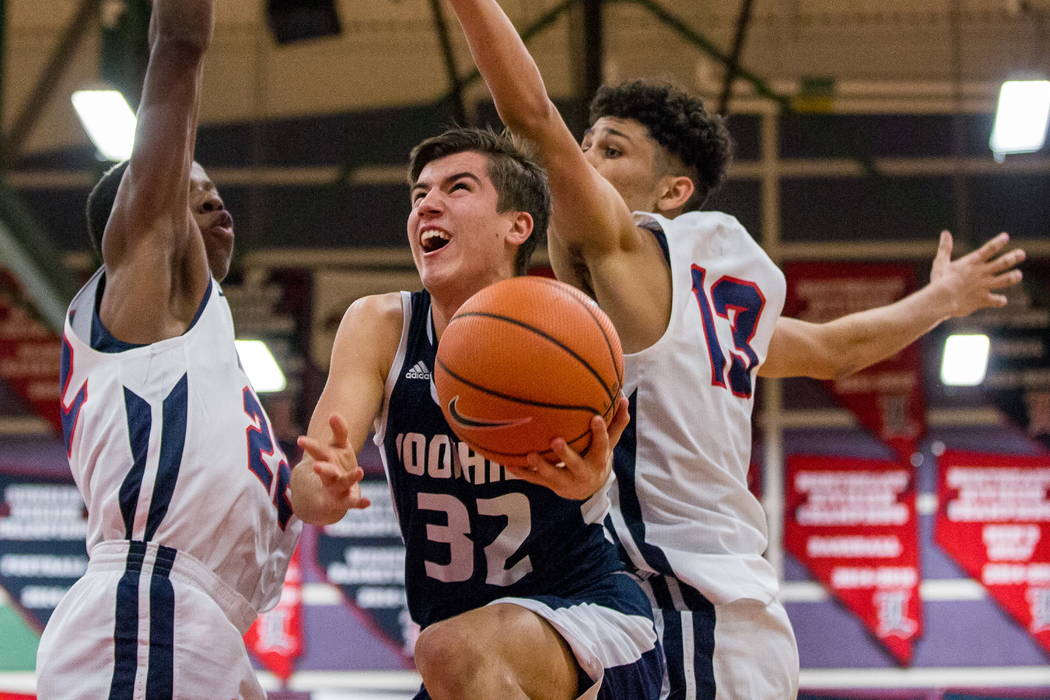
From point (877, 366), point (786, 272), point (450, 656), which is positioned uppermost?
point (450, 656)

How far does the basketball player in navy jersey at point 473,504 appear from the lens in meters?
3.04

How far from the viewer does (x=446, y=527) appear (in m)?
3.32

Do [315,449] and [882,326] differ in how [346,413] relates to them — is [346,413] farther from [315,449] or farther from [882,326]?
[882,326]

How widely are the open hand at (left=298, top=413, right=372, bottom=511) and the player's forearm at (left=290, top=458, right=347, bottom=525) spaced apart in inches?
0.7

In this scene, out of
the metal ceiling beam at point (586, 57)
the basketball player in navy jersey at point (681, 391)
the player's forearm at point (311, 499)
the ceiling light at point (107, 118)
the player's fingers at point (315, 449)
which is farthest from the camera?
the metal ceiling beam at point (586, 57)

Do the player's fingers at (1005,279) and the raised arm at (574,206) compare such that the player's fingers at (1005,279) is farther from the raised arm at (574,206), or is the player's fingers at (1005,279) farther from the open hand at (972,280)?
the raised arm at (574,206)

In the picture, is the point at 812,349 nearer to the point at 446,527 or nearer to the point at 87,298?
the point at 446,527

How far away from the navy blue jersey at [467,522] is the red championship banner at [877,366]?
24.7ft

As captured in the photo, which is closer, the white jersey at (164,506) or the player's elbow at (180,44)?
the white jersey at (164,506)

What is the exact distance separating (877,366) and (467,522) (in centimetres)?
803

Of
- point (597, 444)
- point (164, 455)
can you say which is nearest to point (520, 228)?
point (597, 444)

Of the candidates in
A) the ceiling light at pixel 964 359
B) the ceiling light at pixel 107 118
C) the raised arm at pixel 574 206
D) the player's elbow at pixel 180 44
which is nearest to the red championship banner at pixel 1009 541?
the ceiling light at pixel 964 359

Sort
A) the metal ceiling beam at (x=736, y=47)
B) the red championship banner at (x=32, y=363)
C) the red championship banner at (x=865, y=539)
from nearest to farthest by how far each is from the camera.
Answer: the metal ceiling beam at (x=736, y=47)
the red championship banner at (x=865, y=539)
the red championship banner at (x=32, y=363)

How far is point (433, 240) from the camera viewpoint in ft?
11.5
